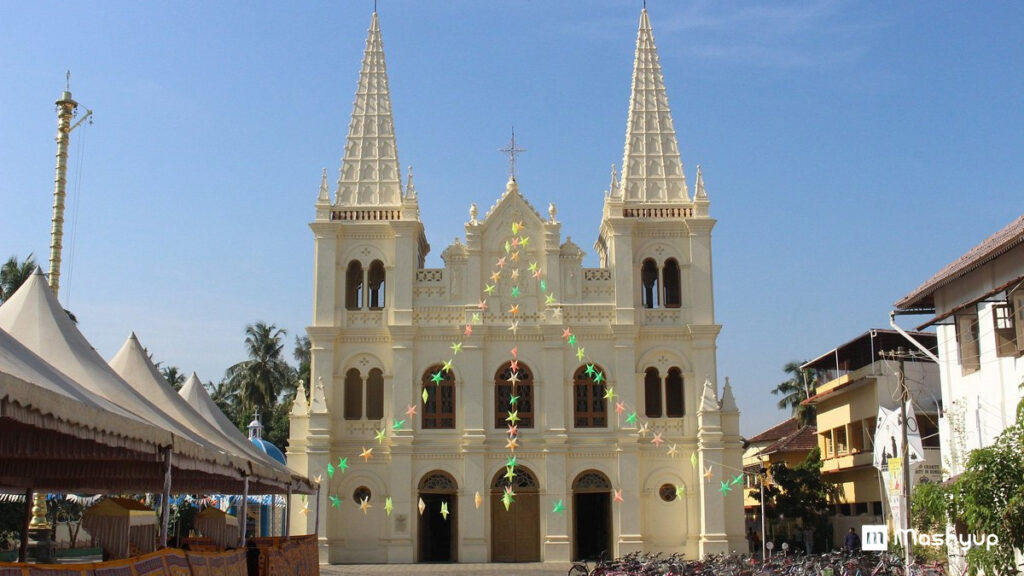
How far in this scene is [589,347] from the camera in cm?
3578

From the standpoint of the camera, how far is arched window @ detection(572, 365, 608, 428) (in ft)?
117

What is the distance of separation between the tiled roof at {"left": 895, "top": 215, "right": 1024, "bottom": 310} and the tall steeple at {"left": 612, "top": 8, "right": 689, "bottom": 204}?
511 inches

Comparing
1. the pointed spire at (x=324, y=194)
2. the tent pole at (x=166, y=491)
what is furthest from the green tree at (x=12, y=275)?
the tent pole at (x=166, y=491)

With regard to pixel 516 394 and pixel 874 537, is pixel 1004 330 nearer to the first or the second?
pixel 874 537

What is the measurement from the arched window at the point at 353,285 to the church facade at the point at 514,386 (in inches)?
3.0

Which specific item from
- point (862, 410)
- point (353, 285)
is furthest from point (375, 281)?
point (862, 410)

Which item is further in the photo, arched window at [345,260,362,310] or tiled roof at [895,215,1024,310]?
arched window at [345,260,362,310]

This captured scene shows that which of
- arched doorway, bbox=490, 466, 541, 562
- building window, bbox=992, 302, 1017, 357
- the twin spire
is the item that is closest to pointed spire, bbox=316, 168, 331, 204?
the twin spire

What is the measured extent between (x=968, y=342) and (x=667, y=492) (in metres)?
14.5

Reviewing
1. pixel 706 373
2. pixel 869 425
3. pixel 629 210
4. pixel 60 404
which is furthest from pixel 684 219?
pixel 60 404

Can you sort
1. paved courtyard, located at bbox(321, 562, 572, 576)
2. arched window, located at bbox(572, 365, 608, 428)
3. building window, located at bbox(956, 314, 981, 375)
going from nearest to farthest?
1. building window, located at bbox(956, 314, 981, 375)
2. paved courtyard, located at bbox(321, 562, 572, 576)
3. arched window, located at bbox(572, 365, 608, 428)

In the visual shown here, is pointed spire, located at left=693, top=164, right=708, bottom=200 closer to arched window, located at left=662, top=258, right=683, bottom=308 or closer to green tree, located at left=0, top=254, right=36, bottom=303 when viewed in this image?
arched window, located at left=662, top=258, right=683, bottom=308

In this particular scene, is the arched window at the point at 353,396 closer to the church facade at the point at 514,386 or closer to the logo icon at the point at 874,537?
the church facade at the point at 514,386

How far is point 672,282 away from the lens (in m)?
37.2
